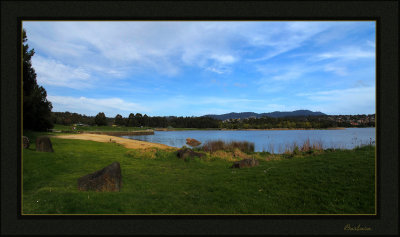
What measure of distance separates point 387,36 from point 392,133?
5.22ft

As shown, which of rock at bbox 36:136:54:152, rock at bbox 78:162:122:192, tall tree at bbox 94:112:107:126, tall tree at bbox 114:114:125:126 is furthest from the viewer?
tall tree at bbox 114:114:125:126

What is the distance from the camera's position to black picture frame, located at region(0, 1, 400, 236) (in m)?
2.66

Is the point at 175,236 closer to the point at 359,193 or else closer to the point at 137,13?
the point at 359,193

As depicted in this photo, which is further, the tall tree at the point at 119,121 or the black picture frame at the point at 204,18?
the tall tree at the point at 119,121

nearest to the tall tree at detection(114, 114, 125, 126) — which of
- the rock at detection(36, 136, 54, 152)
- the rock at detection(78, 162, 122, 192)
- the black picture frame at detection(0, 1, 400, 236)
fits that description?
the rock at detection(36, 136, 54, 152)

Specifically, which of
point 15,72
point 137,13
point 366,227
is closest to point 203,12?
point 137,13

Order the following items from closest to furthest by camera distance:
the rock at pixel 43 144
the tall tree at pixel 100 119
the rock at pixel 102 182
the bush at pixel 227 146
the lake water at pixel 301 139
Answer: the rock at pixel 102 182 < the rock at pixel 43 144 < the bush at pixel 227 146 < the lake water at pixel 301 139 < the tall tree at pixel 100 119

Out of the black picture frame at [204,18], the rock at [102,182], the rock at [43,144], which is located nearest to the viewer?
the black picture frame at [204,18]

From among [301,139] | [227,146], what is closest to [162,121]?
[301,139]

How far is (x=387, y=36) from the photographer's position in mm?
2961

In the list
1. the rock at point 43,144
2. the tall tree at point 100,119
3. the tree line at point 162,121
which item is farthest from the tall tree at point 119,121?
the rock at point 43,144

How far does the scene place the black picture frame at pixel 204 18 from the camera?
2.66 m

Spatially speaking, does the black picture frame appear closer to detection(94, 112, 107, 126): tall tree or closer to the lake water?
the lake water

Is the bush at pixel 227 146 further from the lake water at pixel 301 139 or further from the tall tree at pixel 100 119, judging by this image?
Result: the tall tree at pixel 100 119
